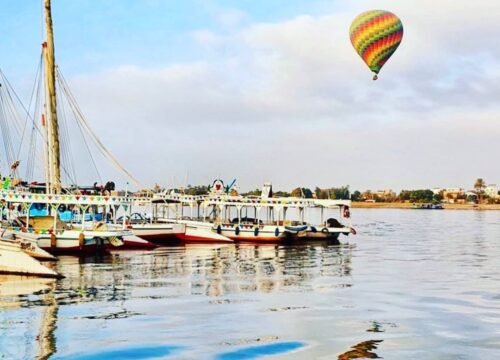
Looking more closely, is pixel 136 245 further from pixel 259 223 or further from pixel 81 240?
pixel 259 223

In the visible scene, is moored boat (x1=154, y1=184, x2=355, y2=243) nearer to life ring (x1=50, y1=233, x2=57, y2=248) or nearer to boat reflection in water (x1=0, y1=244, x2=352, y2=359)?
boat reflection in water (x1=0, y1=244, x2=352, y2=359)

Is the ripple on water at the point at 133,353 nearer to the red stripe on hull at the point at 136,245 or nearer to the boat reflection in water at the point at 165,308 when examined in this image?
the boat reflection in water at the point at 165,308

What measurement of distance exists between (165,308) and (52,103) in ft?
120

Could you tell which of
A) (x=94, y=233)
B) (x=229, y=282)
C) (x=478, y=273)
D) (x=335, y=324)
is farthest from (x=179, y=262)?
(x=335, y=324)

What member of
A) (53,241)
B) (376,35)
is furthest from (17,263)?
(376,35)

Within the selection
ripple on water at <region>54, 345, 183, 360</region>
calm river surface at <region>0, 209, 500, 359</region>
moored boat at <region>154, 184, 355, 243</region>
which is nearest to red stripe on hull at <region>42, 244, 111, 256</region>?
calm river surface at <region>0, 209, 500, 359</region>

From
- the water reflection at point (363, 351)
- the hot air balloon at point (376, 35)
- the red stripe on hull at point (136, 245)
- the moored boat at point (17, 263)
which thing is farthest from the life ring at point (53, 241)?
the hot air balloon at point (376, 35)

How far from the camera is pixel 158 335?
19734 mm

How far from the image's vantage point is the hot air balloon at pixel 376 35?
56375 mm

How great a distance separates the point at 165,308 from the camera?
24.4m

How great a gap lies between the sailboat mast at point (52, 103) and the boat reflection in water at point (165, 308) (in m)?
14.7

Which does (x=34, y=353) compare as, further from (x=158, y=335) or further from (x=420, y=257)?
(x=420, y=257)

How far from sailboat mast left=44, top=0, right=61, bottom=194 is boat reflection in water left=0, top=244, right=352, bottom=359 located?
48.4 ft

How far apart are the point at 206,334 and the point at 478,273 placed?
23130 mm
